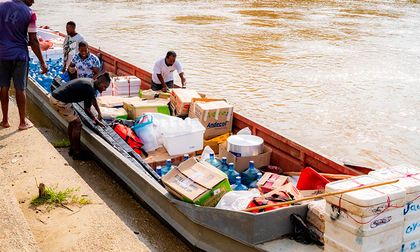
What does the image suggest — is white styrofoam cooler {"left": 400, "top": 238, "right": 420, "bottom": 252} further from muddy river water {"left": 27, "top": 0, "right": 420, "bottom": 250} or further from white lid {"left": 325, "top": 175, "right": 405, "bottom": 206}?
muddy river water {"left": 27, "top": 0, "right": 420, "bottom": 250}

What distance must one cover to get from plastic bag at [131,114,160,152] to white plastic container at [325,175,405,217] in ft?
10.8

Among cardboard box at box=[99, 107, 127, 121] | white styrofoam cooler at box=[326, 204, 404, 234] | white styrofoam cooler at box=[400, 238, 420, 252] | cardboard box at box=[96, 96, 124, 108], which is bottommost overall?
white styrofoam cooler at box=[400, 238, 420, 252]

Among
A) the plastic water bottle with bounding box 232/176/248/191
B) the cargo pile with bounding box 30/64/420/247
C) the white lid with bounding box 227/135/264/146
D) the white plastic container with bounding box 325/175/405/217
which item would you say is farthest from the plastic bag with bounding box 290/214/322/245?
the white lid with bounding box 227/135/264/146

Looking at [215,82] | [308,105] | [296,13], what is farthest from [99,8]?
[308,105]

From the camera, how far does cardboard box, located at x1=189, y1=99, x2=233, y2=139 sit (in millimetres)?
6969

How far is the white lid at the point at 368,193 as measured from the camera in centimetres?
369

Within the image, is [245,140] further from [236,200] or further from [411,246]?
[411,246]

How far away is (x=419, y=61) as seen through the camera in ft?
55.1

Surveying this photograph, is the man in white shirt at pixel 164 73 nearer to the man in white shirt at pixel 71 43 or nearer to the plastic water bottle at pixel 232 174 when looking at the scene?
the man in white shirt at pixel 71 43

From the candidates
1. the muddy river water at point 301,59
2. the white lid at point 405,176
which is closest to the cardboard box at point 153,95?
the muddy river water at point 301,59

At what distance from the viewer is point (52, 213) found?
208 inches

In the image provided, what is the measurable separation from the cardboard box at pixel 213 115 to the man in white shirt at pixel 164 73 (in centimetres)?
168

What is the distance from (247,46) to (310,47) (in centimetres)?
250

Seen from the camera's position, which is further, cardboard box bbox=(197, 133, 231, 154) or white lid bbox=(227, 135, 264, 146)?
cardboard box bbox=(197, 133, 231, 154)
